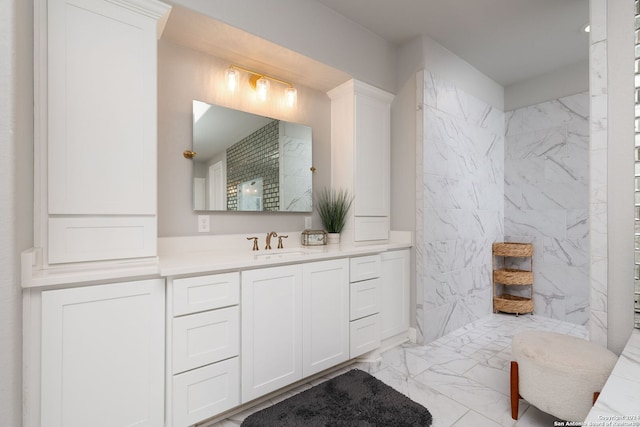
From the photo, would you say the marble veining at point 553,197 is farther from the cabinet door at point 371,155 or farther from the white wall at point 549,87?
the cabinet door at point 371,155

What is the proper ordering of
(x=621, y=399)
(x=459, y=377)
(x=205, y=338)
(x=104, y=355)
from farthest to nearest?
(x=459, y=377) < (x=205, y=338) < (x=104, y=355) < (x=621, y=399)

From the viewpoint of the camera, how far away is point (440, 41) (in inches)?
111

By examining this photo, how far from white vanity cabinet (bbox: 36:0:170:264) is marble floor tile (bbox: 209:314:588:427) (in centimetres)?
116

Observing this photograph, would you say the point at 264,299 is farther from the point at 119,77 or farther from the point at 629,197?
the point at 629,197

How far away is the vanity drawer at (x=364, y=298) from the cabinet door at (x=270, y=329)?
48cm

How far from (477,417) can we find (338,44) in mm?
2697

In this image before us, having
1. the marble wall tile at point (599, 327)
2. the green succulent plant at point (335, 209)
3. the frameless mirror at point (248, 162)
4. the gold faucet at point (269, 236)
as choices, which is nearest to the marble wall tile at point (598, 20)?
the marble wall tile at point (599, 327)

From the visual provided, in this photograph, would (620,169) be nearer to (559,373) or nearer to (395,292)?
(559,373)

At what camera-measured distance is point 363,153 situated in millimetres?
2660

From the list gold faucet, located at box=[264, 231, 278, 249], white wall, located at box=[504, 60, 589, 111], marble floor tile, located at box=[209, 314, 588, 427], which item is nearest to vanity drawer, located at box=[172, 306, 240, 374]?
marble floor tile, located at box=[209, 314, 588, 427]

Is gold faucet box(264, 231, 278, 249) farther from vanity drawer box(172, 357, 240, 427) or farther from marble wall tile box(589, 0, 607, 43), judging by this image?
marble wall tile box(589, 0, 607, 43)

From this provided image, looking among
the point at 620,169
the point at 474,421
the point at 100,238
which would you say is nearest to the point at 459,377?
the point at 474,421

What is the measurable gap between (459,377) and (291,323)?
1294mm

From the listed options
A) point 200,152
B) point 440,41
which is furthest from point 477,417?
point 440,41
